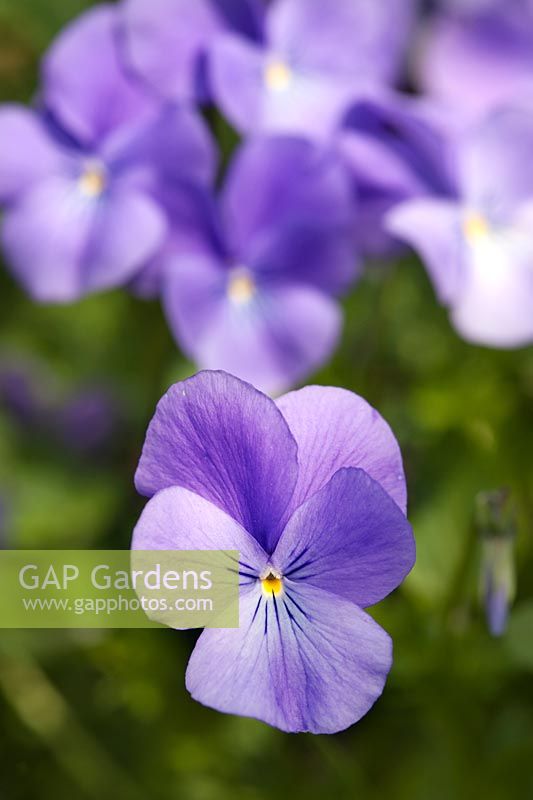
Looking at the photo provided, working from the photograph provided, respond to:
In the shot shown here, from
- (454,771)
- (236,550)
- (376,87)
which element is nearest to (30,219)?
(376,87)

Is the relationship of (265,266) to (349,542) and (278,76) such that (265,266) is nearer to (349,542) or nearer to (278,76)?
(278,76)

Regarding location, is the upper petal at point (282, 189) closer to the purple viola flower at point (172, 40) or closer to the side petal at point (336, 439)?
the purple viola flower at point (172, 40)

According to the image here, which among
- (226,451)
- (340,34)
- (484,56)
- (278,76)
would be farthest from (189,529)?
(484,56)

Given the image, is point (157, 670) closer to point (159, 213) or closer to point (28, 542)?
point (28, 542)

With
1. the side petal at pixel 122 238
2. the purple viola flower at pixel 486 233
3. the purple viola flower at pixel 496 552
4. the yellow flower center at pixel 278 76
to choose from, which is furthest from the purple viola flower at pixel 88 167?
the purple viola flower at pixel 496 552

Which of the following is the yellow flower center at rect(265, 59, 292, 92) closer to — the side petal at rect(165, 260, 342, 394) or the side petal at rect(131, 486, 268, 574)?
the side petal at rect(165, 260, 342, 394)

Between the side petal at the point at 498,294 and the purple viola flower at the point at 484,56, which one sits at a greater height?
the purple viola flower at the point at 484,56
